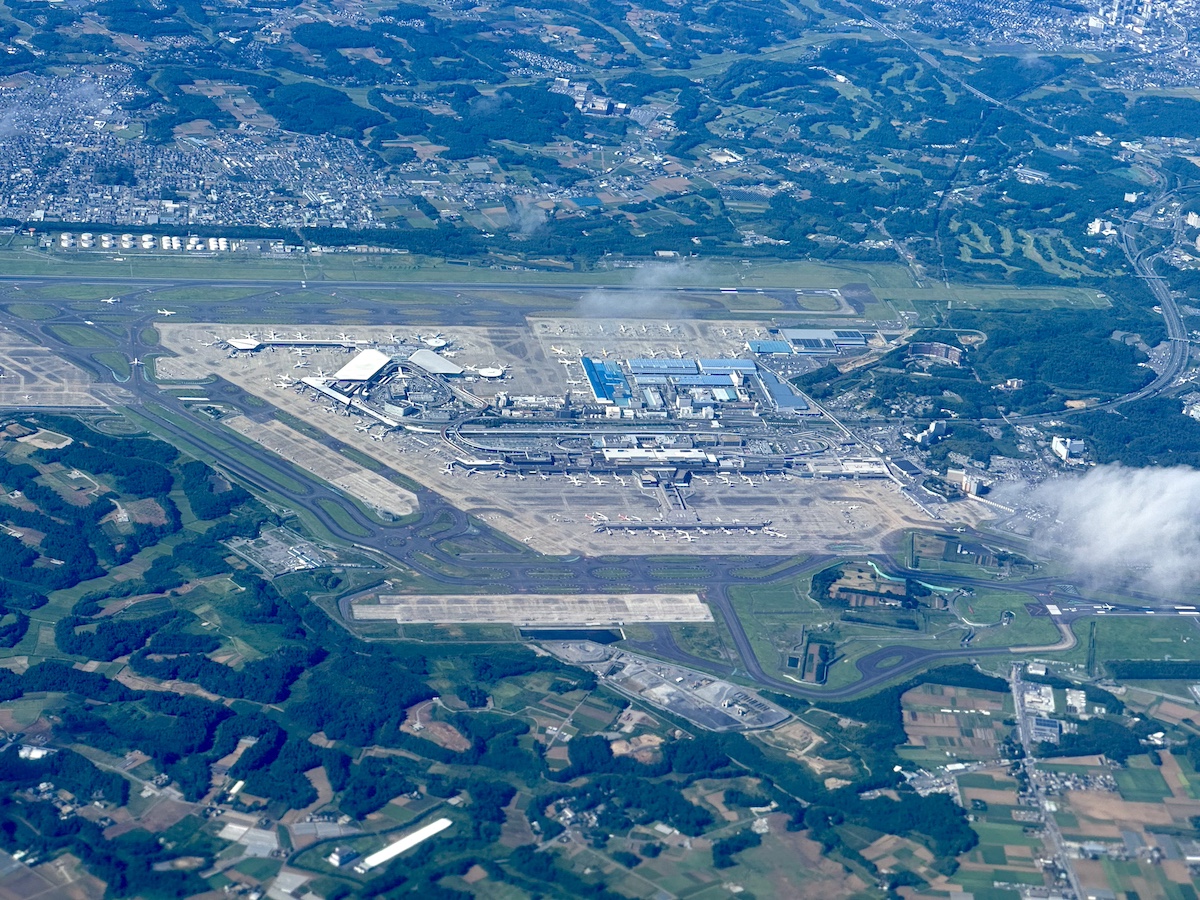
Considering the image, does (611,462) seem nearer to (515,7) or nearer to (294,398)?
(294,398)

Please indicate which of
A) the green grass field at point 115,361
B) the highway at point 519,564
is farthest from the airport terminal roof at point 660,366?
the green grass field at point 115,361

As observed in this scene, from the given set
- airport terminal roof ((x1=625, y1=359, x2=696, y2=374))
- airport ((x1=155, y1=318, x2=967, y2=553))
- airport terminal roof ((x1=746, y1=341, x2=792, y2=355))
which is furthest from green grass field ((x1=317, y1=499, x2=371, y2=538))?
airport terminal roof ((x1=746, y1=341, x2=792, y2=355))

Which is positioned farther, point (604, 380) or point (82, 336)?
point (82, 336)

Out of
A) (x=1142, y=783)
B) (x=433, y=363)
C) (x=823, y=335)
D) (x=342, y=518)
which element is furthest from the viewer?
(x=823, y=335)

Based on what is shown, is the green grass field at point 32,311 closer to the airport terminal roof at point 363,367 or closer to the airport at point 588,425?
the airport at point 588,425

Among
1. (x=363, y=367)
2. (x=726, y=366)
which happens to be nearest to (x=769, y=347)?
(x=726, y=366)

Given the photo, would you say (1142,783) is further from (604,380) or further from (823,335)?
(823,335)
